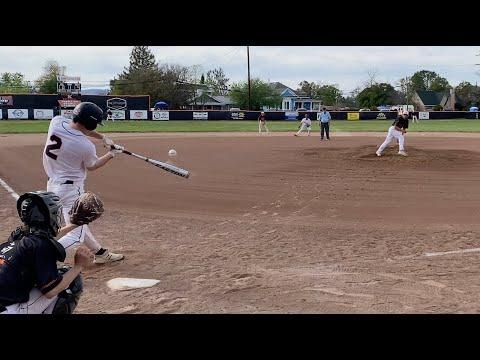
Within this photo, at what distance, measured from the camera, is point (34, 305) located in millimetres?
2947

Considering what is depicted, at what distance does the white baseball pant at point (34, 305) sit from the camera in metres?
2.89

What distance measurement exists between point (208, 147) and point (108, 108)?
30830 millimetres

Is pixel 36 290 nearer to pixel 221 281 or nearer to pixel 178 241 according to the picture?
pixel 221 281

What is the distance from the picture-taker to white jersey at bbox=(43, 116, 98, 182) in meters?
5.57

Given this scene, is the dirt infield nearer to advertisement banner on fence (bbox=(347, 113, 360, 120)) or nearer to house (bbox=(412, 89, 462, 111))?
advertisement banner on fence (bbox=(347, 113, 360, 120))

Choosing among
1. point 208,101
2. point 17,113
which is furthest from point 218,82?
point 17,113

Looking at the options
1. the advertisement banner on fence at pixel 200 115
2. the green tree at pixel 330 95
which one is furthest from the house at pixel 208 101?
the advertisement banner on fence at pixel 200 115

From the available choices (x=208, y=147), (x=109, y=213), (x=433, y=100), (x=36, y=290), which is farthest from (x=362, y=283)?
(x=433, y=100)

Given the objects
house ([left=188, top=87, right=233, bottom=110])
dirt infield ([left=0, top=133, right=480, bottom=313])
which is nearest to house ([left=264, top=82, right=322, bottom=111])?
house ([left=188, top=87, right=233, bottom=110])

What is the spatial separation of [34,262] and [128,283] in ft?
8.93

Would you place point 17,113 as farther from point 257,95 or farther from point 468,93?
point 468,93

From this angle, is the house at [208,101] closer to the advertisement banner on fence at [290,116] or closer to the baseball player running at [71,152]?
the advertisement banner on fence at [290,116]

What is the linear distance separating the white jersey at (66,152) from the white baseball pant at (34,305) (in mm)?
2867

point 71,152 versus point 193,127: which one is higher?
point 193,127
